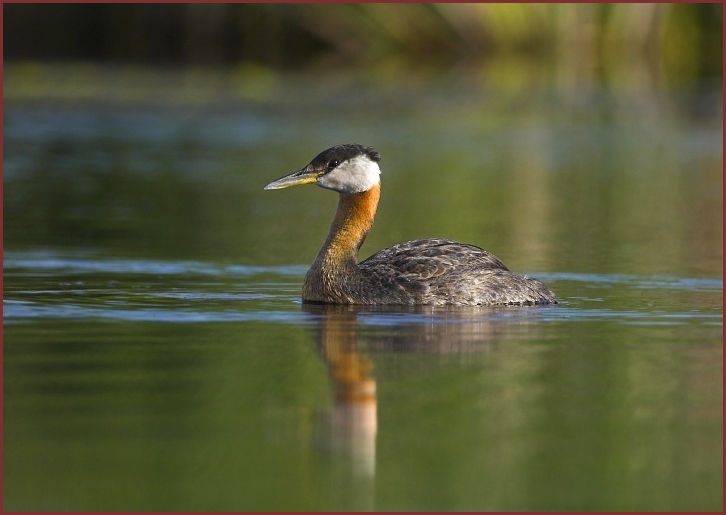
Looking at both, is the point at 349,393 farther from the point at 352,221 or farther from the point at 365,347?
the point at 352,221

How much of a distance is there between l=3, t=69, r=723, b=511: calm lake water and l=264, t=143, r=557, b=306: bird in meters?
0.21

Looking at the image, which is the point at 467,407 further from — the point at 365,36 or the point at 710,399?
the point at 365,36

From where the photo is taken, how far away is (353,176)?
12828mm

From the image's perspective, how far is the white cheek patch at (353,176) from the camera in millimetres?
12781

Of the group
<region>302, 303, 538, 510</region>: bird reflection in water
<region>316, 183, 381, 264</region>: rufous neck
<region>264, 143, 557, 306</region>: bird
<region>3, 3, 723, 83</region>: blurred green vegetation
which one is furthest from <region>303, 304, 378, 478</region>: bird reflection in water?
<region>3, 3, 723, 83</region>: blurred green vegetation

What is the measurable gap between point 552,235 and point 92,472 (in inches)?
436

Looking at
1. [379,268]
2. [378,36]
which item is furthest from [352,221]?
[378,36]

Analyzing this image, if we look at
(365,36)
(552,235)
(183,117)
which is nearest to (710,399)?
(552,235)

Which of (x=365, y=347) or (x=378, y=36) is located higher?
(x=378, y=36)

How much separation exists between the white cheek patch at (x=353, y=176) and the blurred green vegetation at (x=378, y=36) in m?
29.8

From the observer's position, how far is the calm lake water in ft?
22.8

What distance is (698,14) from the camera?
44344 mm

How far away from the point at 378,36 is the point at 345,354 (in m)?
38.8

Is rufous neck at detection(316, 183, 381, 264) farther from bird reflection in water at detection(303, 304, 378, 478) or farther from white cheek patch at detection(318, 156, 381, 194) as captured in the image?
bird reflection in water at detection(303, 304, 378, 478)
